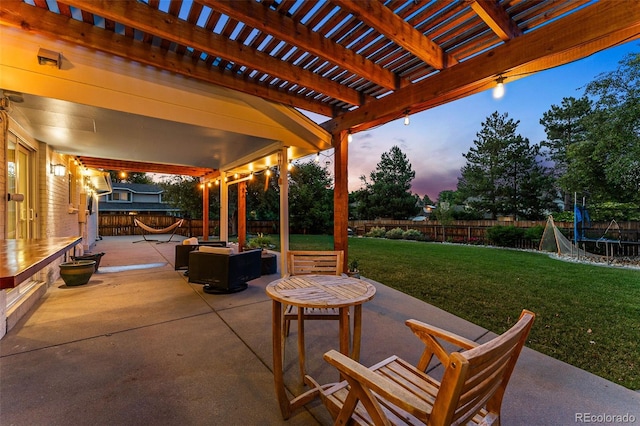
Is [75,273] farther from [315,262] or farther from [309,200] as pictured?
[309,200]

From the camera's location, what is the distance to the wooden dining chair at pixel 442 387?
76 centimetres

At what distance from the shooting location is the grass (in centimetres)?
250

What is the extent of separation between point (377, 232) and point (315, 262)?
41.3ft

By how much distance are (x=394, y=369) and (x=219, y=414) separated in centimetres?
105

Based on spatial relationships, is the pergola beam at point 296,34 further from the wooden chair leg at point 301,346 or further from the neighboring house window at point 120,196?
the neighboring house window at point 120,196

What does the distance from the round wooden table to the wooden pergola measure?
2.02m

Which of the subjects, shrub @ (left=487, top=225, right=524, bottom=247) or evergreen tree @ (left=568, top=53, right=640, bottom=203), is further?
shrub @ (left=487, top=225, right=524, bottom=247)

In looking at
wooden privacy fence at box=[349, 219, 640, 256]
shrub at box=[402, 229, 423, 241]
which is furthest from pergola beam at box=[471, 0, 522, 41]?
shrub at box=[402, 229, 423, 241]

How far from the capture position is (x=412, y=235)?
43.7ft

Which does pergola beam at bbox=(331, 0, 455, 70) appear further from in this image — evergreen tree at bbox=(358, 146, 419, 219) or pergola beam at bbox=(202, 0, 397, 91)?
evergreen tree at bbox=(358, 146, 419, 219)

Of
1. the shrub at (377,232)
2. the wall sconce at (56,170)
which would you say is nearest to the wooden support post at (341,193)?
the wall sconce at (56,170)

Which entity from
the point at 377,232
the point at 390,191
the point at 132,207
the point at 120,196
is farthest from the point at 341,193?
the point at 120,196

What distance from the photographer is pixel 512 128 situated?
52.9 ft

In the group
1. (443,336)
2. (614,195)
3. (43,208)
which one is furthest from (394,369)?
(614,195)
